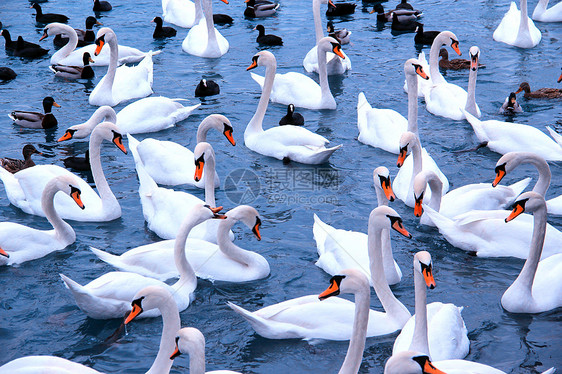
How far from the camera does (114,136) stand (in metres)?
10.0

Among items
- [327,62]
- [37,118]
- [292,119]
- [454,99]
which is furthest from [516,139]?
[37,118]

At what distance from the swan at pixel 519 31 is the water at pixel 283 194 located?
0.74ft

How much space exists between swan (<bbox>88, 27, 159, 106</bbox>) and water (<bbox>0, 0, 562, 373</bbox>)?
1.03 feet

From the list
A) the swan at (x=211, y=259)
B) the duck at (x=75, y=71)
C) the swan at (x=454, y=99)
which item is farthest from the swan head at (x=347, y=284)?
the duck at (x=75, y=71)

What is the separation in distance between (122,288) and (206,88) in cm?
729

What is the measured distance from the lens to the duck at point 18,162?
35.3 ft

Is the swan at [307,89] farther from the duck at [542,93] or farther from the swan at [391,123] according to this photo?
the duck at [542,93]

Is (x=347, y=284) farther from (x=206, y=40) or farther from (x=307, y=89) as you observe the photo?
(x=206, y=40)

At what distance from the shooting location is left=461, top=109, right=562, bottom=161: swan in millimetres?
11141

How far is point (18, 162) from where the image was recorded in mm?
10906

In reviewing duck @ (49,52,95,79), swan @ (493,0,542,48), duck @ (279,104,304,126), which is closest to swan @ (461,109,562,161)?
duck @ (279,104,304,126)

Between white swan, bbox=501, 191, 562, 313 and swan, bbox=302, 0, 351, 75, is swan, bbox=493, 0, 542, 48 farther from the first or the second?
white swan, bbox=501, 191, 562, 313

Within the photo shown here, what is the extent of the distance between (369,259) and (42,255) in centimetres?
404

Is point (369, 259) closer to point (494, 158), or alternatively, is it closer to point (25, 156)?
point (494, 158)
